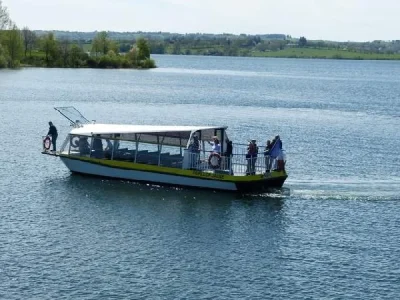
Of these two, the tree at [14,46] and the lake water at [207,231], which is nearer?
the lake water at [207,231]

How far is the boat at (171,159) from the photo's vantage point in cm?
4856

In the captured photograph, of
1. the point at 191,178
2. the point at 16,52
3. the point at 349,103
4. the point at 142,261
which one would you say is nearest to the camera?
the point at 142,261

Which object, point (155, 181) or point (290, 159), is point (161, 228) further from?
point (290, 159)

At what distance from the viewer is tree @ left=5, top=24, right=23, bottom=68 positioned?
185 metres

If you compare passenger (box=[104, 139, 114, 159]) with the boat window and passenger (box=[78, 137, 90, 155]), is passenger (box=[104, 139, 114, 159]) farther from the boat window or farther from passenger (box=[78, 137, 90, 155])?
passenger (box=[78, 137, 90, 155])

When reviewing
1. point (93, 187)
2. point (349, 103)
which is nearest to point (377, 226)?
point (93, 187)

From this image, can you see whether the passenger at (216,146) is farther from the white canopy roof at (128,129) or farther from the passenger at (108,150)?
the passenger at (108,150)

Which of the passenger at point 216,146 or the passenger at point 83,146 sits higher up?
the passenger at point 216,146

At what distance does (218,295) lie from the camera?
3150 cm

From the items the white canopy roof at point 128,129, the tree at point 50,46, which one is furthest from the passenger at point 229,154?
the tree at point 50,46

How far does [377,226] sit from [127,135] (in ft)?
59.8

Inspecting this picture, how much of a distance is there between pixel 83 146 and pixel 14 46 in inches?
5520

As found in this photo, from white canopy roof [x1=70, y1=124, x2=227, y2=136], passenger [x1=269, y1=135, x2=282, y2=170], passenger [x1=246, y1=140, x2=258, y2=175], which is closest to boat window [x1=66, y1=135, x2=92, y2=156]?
white canopy roof [x1=70, y1=124, x2=227, y2=136]

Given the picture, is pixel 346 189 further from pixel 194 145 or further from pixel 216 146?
pixel 194 145
